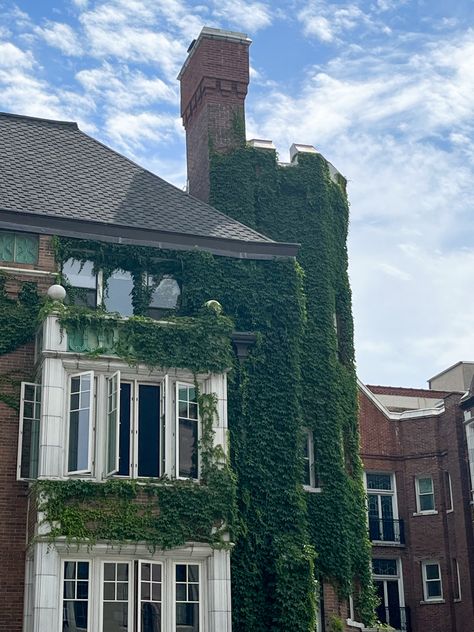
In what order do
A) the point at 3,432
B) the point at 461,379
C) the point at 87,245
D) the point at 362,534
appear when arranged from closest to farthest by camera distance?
the point at 3,432, the point at 87,245, the point at 362,534, the point at 461,379

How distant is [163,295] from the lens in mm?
25859

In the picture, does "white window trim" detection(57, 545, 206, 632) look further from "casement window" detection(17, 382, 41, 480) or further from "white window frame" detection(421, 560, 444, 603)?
"white window frame" detection(421, 560, 444, 603)

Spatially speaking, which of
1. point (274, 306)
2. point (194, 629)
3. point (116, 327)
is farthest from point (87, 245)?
point (194, 629)

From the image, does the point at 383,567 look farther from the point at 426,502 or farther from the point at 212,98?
the point at 212,98

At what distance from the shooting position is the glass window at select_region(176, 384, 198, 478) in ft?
75.9

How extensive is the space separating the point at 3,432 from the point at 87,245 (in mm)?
4807

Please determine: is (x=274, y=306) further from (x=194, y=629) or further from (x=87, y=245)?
(x=194, y=629)

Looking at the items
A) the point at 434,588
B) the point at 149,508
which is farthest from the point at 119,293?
the point at 434,588

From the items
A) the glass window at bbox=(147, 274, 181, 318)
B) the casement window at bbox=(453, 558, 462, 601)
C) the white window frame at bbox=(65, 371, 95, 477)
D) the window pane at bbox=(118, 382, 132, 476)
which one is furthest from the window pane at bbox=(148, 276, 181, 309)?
the casement window at bbox=(453, 558, 462, 601)

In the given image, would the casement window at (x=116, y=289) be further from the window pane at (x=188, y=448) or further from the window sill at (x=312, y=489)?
the window sill at (x=312, y=489)

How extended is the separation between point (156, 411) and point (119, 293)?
353cm

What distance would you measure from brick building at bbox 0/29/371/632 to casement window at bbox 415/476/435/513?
12527mm

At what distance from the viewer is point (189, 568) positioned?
73.8 feet

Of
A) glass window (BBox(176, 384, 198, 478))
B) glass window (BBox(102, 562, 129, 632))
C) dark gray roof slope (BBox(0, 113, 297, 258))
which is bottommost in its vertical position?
glass window (BBox(102, 562, 129, 632))
